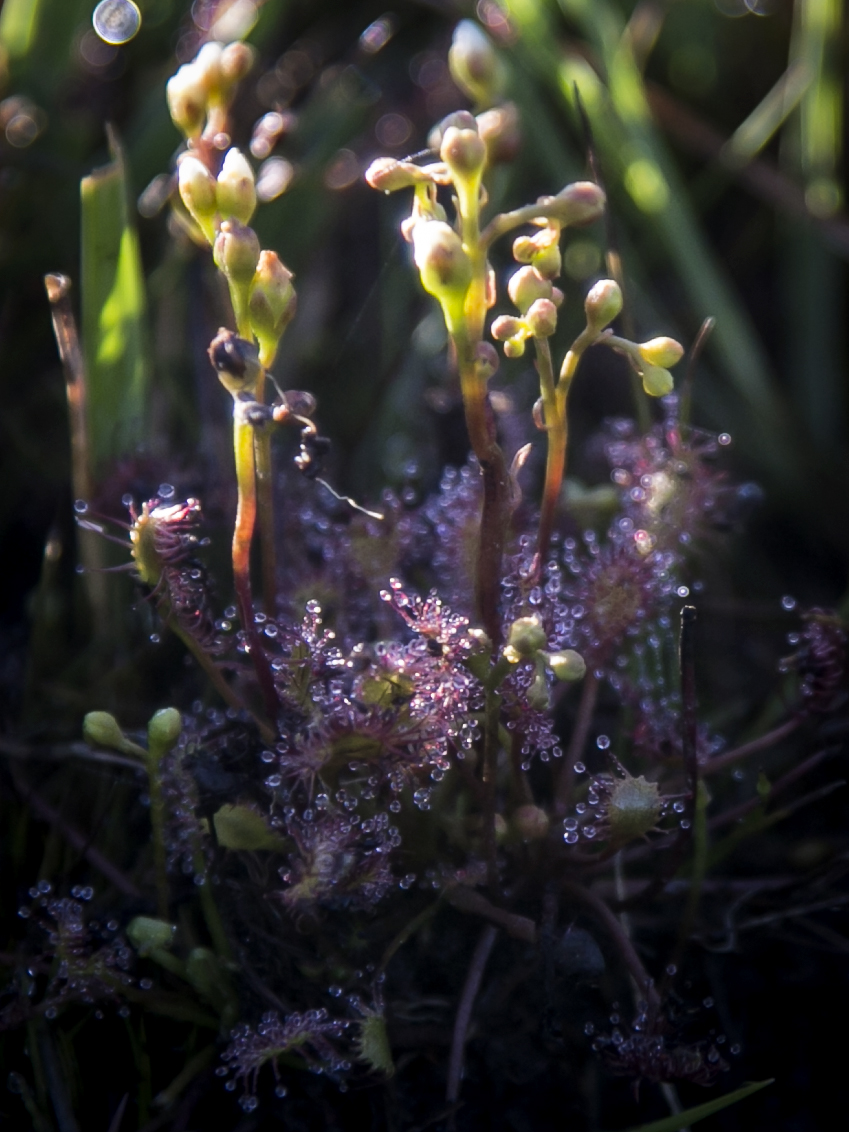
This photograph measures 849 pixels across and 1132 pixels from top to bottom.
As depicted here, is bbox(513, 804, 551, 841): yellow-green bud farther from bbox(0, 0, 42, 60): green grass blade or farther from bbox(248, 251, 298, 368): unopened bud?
bbox(0, 0, 42, 60): green grass blade

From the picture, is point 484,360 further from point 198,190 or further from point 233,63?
point 233,63

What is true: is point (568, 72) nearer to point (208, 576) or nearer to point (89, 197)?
point (89, 197)

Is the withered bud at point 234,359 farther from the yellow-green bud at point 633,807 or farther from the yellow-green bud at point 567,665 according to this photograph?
the yellow-green bud at point 633,807

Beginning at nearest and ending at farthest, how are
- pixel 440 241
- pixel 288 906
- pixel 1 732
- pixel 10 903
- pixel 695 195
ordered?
pixel 440 241 → pixel 288 906 → pixel 10 903 → pixel 1 732 → pixel 695 195

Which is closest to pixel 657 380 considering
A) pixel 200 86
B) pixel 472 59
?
pixel 472 59

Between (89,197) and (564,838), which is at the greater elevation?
(89,197)

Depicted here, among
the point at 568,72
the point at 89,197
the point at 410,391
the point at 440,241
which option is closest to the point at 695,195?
the point at 568,72

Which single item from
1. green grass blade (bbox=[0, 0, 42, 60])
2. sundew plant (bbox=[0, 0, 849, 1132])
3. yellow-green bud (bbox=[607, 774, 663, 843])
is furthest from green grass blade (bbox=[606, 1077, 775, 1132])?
green grass blade (bbox=[0, 0, 42, 60])
